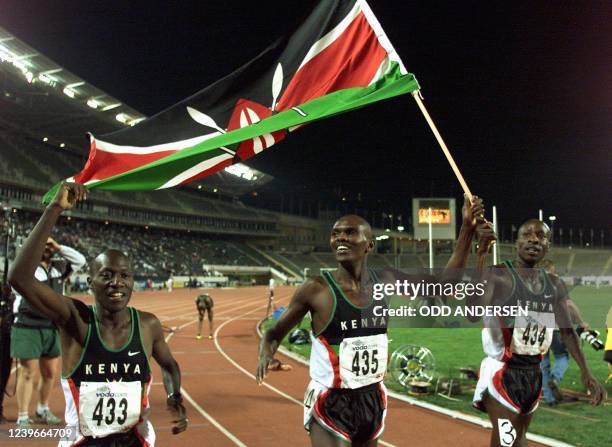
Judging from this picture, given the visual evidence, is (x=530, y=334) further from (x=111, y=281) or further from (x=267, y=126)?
(x=111, y=281)

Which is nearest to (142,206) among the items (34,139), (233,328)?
(34,139)

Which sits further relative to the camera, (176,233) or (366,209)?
(366,209)

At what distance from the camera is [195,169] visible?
168 inches

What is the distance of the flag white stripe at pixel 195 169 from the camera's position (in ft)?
13.6

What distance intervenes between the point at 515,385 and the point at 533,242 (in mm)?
998

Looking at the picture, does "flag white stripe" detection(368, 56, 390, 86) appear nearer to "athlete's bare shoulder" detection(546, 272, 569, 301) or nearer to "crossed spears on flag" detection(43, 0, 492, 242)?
"crossed spears on flag" detection(43, 0, 492, 242)

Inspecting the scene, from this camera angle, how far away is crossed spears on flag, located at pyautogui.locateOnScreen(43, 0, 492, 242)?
164 inches

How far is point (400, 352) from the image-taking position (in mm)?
8711

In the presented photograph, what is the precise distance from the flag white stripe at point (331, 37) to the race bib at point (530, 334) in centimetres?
281

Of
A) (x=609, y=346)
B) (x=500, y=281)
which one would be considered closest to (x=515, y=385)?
(x=500, y=281)

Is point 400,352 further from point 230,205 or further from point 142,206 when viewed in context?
point 230,205

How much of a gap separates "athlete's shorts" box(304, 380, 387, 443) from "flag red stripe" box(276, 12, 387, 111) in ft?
8.49

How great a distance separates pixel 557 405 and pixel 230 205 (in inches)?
2666

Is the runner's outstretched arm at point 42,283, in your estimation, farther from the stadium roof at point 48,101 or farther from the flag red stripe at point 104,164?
the stadium roof at point 48,101
